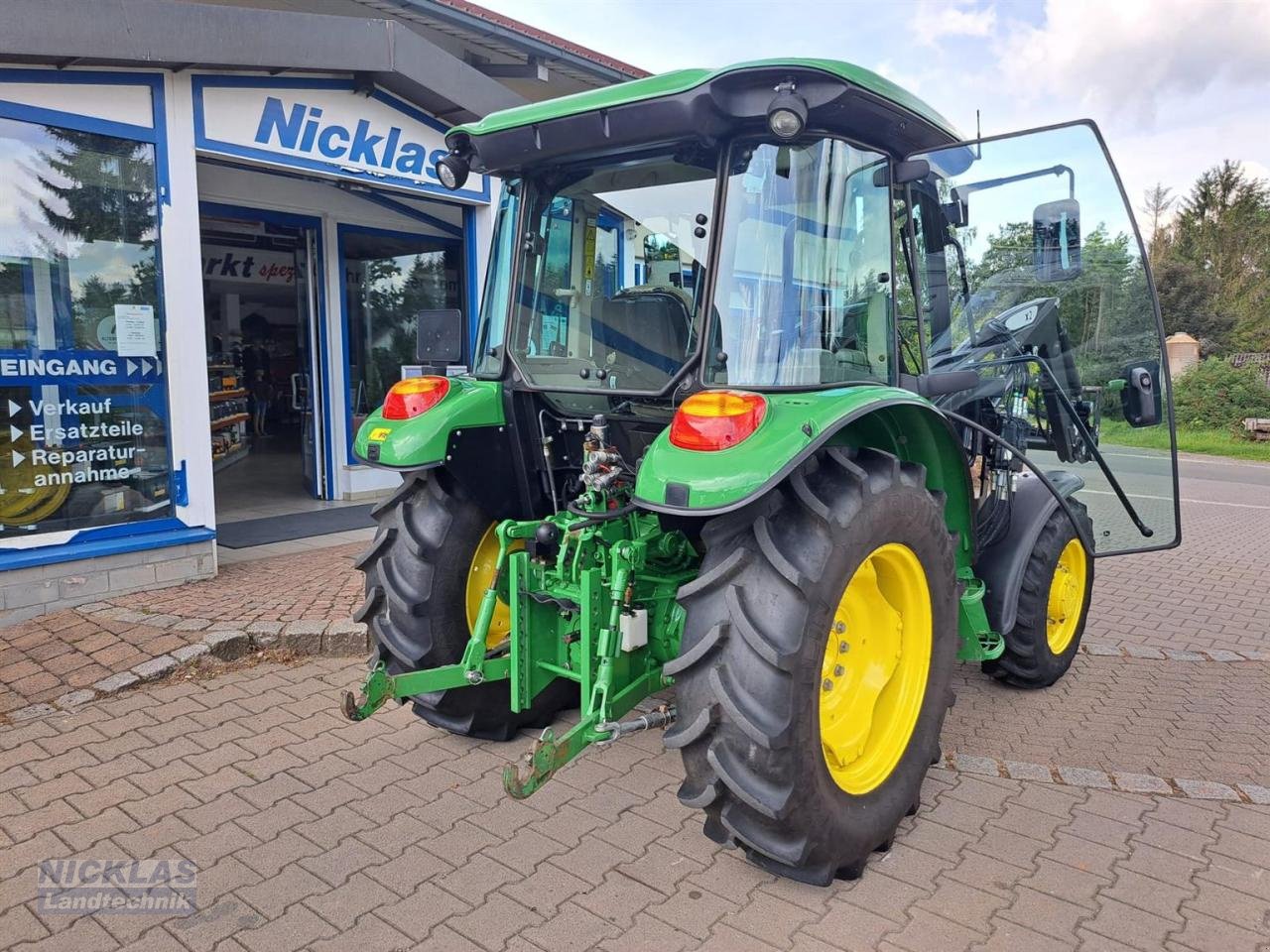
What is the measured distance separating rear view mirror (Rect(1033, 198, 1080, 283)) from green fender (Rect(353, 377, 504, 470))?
7.22 feet

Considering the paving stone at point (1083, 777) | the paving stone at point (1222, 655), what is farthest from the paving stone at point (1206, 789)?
the paving stone at point (1222, 655)

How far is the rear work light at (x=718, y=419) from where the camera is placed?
2463mm

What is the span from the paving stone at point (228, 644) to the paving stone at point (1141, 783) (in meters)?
3.99

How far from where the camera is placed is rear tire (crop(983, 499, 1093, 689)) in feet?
13.1

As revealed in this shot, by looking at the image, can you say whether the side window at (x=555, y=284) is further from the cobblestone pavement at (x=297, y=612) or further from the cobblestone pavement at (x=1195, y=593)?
the cobblestone pavement at (x=1195, y=593)

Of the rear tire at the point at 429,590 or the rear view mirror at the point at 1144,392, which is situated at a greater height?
the rear view mirror at the point at 1144,392

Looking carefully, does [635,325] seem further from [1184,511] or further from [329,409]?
[1184,511]

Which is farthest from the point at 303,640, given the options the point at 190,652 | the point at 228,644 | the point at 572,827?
the point at 572,827

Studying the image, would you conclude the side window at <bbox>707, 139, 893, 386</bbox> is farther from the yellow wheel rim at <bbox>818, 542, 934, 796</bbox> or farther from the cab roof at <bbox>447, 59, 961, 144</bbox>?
the yellow wheel rim at <bbox>818, 542, 934, 796</bbox>

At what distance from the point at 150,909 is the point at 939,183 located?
140 inches

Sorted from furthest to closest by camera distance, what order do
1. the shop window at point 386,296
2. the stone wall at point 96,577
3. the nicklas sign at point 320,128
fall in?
the shop window at point 386,296, the nicklas sign at point 320,128, the stone wall at point 96,577

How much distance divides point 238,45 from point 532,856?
5091mm

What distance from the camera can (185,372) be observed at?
18.4 feet

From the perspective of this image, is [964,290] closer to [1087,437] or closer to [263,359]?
[1087,437]
